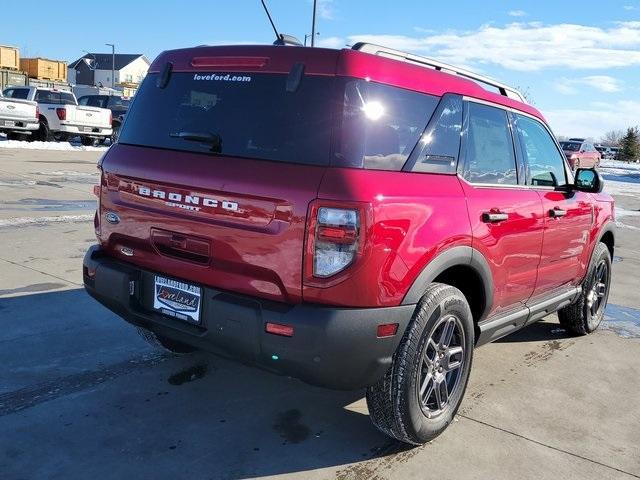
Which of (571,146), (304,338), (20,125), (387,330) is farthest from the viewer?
(571,146)

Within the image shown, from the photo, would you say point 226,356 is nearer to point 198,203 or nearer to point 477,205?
point 198,203

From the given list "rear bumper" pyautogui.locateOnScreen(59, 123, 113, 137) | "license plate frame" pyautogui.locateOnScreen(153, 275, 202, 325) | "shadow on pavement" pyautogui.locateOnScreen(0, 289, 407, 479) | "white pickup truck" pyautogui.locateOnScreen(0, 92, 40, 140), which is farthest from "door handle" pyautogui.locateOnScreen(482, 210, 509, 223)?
"rear bumper" pyautogui.locateOnScreen(59, 123, 113, 137)

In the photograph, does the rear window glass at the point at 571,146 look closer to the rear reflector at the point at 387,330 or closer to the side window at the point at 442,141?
the side window at the point at 442,141

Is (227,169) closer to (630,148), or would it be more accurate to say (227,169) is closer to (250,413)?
(250,413)

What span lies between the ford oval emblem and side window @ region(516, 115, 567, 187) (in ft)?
8.40

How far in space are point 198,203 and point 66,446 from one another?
131 centimetres

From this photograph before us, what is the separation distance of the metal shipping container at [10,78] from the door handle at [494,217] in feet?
112

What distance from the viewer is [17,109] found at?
1862cm

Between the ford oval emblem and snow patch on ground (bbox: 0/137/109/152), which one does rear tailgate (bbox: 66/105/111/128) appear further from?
the ford oval emblem

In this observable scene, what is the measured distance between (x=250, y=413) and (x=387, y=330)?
110 centimetres

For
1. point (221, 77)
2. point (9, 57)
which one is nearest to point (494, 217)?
point (221, 77)

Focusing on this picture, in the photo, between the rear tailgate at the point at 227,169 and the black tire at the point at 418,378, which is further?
the black tire at the point at 418,378

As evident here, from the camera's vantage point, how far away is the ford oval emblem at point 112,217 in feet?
10.8

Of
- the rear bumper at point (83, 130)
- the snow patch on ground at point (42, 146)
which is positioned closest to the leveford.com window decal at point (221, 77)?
the snow patch on ground at point (42, 146)
